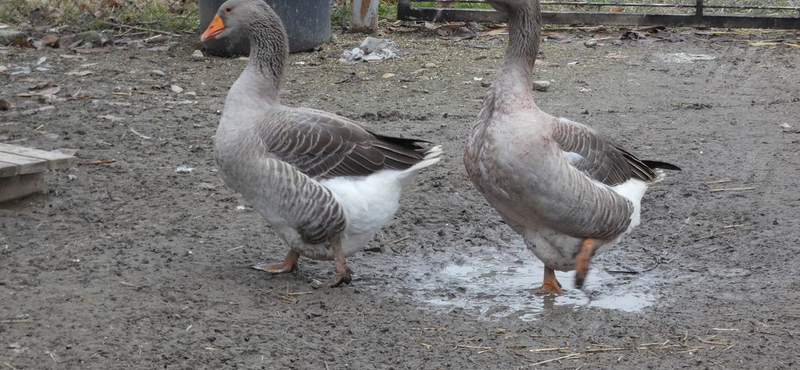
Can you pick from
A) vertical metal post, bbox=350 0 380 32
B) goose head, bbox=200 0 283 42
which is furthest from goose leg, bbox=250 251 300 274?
vertical metal post, bbox=350 0 380 32

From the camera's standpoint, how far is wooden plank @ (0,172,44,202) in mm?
5074

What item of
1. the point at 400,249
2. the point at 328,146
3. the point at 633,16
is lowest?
the point at 400,249

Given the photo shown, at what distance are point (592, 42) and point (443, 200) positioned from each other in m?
4.34

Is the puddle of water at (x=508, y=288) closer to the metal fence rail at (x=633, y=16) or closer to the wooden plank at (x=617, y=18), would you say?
the metal fence rail at (x=633, y=16)

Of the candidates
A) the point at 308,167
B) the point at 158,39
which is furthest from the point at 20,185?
the point at 158,39

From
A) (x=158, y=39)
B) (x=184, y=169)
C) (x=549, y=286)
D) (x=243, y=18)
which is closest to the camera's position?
(x=549, y=286)

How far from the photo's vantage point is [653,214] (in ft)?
18.0

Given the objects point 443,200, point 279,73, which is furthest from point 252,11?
point 443,200

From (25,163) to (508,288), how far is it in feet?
7.98

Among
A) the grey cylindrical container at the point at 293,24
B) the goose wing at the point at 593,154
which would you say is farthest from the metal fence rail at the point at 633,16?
the goose wing at the point at 593,154

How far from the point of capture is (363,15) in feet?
31.2

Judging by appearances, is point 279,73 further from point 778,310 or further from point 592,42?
point 592,42

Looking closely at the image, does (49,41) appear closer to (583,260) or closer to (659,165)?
(659,165)

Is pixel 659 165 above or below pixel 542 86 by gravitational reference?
above
